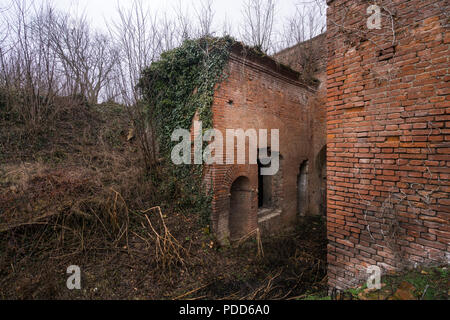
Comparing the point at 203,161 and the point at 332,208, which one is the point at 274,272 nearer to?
the point at 332,208

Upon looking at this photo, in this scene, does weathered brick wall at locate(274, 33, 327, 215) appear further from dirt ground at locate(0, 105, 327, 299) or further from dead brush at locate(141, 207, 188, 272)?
dead brush at locate(141, 207, 188, 272)

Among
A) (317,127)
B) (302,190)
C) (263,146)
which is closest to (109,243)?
(263,146)

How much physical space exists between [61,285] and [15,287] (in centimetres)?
61

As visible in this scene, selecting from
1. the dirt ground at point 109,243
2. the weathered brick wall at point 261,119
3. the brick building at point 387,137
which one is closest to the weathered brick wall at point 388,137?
the brick building at point 387,137

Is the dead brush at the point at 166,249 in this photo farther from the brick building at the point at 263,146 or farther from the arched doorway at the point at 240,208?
the arched doorway at the point at 240,208

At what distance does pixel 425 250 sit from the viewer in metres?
2.67

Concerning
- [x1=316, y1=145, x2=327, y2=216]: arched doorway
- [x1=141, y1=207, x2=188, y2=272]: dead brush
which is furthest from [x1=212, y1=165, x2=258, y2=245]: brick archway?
[x1=316, y1=145, x2=327, y2=216]: arched doorway

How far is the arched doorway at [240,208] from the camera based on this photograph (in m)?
6.69

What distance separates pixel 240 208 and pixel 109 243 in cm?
367

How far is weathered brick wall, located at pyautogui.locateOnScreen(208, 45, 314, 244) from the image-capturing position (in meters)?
5.84

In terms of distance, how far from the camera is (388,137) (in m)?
2.94

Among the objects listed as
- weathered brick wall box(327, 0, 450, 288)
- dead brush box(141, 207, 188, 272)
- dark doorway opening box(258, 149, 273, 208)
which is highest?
weathered brick wall box(327, 0, 450, 288)

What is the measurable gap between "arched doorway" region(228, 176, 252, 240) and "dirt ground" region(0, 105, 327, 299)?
544 mm
